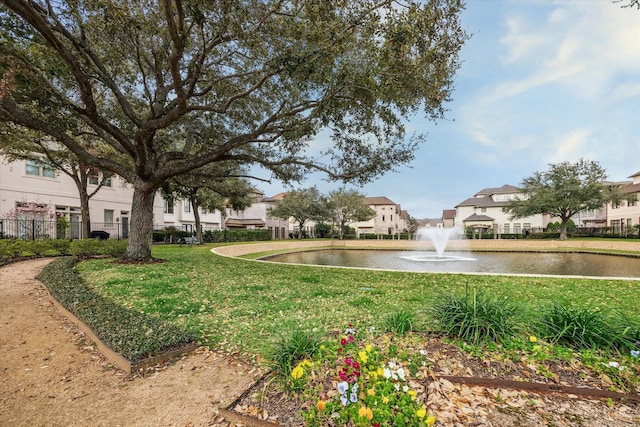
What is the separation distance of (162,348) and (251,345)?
3.29ft

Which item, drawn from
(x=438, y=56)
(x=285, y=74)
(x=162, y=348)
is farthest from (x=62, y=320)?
(x=438, y=56)

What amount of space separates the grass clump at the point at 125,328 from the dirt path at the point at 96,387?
22cm

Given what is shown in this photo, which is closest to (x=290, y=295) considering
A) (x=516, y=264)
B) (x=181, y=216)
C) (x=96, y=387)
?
(x=96, y=387)

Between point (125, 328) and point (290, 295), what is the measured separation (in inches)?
116

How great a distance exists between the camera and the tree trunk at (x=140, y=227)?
1134 cm

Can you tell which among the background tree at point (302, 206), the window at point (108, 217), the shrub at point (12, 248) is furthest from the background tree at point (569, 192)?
the window at point (108, 217)

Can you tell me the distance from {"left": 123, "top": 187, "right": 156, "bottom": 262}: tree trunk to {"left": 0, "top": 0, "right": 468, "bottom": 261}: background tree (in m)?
0.04

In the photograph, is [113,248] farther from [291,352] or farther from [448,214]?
[448,214]

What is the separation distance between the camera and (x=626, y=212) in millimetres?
34500

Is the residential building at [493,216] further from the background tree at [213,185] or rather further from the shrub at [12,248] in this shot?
the shrub at [12,248]

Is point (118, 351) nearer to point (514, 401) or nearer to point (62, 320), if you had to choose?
point (62, 320)

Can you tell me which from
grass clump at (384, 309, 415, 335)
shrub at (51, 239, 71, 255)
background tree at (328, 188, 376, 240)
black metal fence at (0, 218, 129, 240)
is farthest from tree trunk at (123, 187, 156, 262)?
background tree at (328, 188, 376, 240)

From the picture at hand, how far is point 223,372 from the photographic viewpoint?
127 inches

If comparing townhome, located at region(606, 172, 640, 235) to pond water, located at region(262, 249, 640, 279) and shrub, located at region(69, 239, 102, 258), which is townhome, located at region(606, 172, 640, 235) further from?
shrub, located at region(69, 239, 102, 258)
